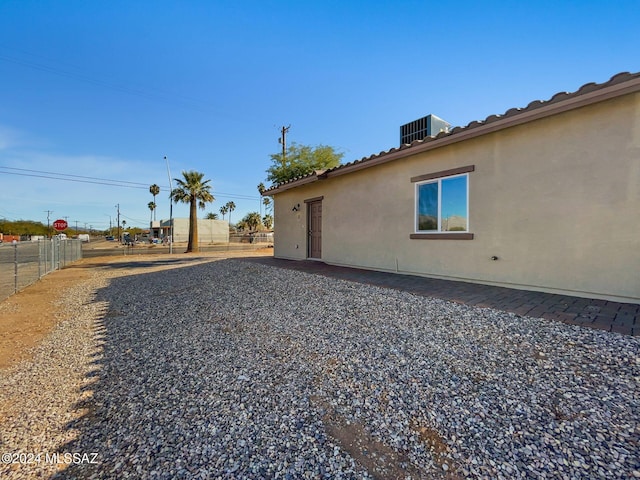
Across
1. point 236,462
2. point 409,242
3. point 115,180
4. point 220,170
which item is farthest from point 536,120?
point 115,180

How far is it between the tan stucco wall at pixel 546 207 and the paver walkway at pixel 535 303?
0.30 meters

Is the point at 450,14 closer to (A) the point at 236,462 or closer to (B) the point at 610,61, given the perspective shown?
(B) the point at 610,61

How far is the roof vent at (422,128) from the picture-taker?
7.82m

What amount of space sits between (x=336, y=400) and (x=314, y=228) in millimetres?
8611

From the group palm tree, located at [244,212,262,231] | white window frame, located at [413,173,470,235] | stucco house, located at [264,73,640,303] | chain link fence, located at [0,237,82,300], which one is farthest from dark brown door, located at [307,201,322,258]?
palm tree, located at [244,212,262,231]

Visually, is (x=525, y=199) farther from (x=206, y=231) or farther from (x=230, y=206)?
(x=230, y=206)

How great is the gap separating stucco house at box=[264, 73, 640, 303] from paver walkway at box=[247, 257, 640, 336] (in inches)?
11.5

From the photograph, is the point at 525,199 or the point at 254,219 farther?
the point at 254,219

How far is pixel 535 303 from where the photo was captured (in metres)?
4.20

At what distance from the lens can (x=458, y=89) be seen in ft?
30.0

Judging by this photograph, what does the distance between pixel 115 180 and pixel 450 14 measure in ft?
118

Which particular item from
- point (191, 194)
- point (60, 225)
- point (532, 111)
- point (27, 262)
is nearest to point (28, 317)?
point (27, 262)

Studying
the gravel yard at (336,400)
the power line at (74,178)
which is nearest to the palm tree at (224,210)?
the power line at (74,178)

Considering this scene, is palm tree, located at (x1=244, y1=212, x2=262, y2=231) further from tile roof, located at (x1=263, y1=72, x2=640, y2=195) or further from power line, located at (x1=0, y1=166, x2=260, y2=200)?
tile roof, located at (x1=263, y1=72, x2=640, y2=195)
